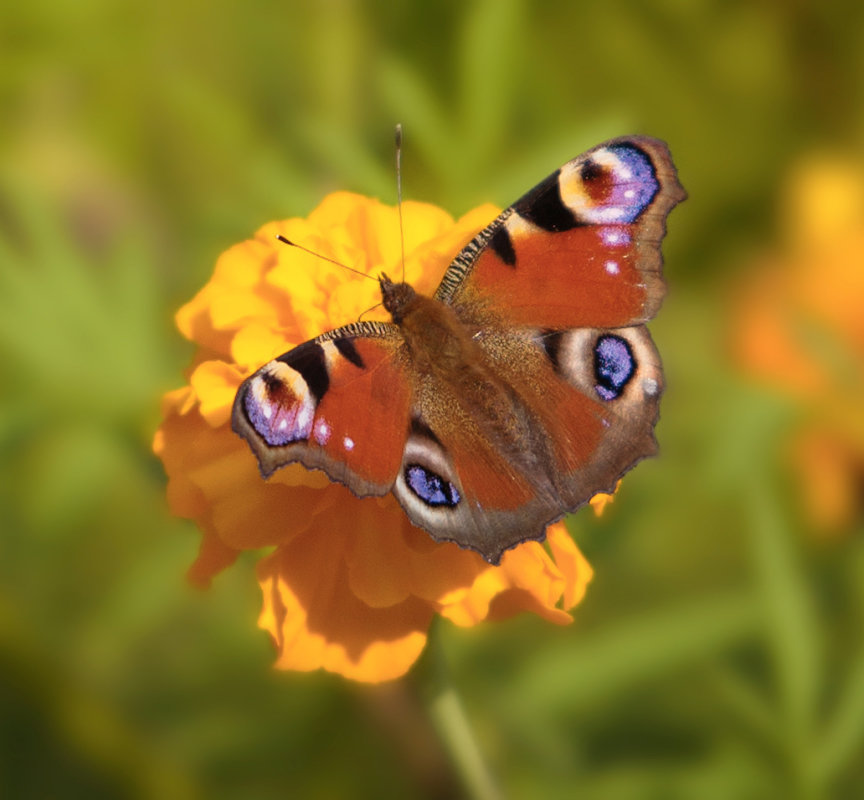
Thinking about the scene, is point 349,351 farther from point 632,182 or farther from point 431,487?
point 632,182

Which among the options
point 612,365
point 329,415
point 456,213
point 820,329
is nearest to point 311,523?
point 329,415

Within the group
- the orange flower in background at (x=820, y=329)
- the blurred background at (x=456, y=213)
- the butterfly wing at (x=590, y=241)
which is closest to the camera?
the butterfly wing at (x=590, y=241)

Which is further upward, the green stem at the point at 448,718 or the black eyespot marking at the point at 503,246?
the black eyespot marking at the point at 503,246

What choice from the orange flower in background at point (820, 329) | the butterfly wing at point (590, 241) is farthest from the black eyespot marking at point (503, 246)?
the orange flower in background at point (820, 329)

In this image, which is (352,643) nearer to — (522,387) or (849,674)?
(522,387)

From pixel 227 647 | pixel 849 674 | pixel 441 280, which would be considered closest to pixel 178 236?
pixel 227 647

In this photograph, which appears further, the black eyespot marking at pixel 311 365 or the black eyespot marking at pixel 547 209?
the black eyespot marking at pixel 547 209

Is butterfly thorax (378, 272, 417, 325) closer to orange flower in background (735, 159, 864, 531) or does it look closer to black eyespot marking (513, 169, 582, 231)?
black eyespot marking (513, 169, 582, 231)

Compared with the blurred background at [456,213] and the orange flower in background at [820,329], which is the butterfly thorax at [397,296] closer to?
the blurred background at [456,213]

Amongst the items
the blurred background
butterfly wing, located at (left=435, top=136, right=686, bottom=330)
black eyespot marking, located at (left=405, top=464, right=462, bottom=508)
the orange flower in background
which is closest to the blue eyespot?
butterfly wing, located at (left=435, top=136, right=686, bottom=330)
